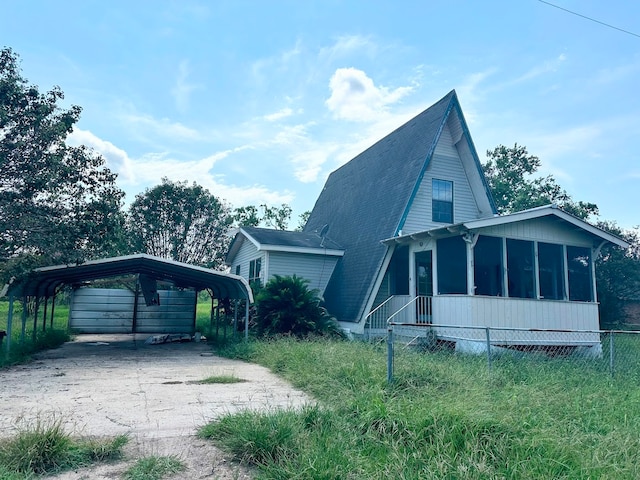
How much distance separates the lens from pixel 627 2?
27.0ft

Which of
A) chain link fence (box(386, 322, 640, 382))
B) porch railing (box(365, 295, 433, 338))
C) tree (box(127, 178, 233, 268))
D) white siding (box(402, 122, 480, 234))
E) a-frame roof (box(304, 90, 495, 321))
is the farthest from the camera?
tree (box(127, 178, 233, 268))

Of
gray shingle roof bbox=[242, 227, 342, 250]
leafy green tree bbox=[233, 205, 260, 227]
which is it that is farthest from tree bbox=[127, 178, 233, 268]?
gray shingle roof bbox=[242, 227, 342, 250]

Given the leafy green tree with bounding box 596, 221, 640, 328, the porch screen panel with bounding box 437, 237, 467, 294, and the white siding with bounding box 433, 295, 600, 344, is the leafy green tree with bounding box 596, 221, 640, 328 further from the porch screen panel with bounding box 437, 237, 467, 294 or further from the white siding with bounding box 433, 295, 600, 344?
the white siding with bounding box 433, 295, 600, 344

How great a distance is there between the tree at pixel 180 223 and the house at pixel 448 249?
11.5 m

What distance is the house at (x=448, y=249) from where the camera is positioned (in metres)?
10.1

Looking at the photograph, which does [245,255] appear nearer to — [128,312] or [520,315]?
[128,312]

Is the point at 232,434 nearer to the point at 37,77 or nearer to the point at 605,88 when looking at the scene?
the point at 37,77

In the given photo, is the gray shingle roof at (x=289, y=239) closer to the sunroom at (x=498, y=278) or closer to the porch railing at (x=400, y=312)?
the sunroom at (x=498, y=278)

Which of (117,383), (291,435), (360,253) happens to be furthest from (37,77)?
(291,435)

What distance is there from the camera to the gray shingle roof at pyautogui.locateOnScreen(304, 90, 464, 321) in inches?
495

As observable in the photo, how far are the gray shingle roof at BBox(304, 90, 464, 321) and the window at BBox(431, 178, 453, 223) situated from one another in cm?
100

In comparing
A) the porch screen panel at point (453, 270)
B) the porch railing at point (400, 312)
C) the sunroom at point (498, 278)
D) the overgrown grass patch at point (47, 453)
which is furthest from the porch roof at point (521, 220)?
A: the overgrown grass patch at point (47, 453)

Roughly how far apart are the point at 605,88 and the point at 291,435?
1077 centimetres

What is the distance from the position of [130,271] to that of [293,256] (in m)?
4.94
